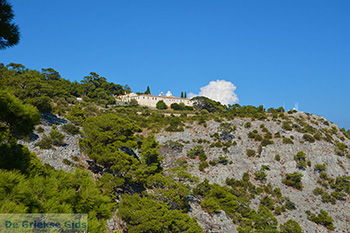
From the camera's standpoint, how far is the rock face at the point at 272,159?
2772 cm

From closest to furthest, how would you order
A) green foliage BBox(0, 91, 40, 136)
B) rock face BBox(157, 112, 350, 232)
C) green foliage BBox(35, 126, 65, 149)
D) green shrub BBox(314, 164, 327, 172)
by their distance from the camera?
green foliage BBox(0, 91, 40, 136), green foliage BBox(35, 126, 65, 149), rock face BBox(157, 112, 350, 232), green shrub BBox(314, 164, 327, 172)

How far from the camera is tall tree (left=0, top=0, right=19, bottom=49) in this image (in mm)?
5402

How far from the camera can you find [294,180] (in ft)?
113

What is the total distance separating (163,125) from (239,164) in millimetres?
17767

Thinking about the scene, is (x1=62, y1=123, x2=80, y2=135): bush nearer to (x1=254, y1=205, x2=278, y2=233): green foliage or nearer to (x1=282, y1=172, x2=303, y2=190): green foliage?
(x1=254, y1=205, x2=278, y2=233): green foliage

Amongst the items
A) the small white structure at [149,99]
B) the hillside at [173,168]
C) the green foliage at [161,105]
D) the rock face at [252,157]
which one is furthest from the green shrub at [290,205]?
the small white structure at [149,99]

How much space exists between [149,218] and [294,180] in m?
27.2

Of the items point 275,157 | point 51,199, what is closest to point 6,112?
point 51,199

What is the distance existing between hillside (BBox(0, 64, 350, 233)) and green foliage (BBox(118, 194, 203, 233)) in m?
0.08

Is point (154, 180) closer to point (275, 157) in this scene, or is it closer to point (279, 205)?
point (279, 205)

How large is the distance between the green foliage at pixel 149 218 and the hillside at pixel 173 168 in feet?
0.26

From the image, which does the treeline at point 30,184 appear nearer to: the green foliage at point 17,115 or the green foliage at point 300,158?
the green foliage at point 17,115

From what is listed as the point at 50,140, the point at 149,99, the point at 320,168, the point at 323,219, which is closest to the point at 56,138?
the point at 50,140

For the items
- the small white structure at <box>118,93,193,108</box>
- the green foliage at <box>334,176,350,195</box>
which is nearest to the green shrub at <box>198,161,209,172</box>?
the green foliage at <box>334,176,350,195</box>
